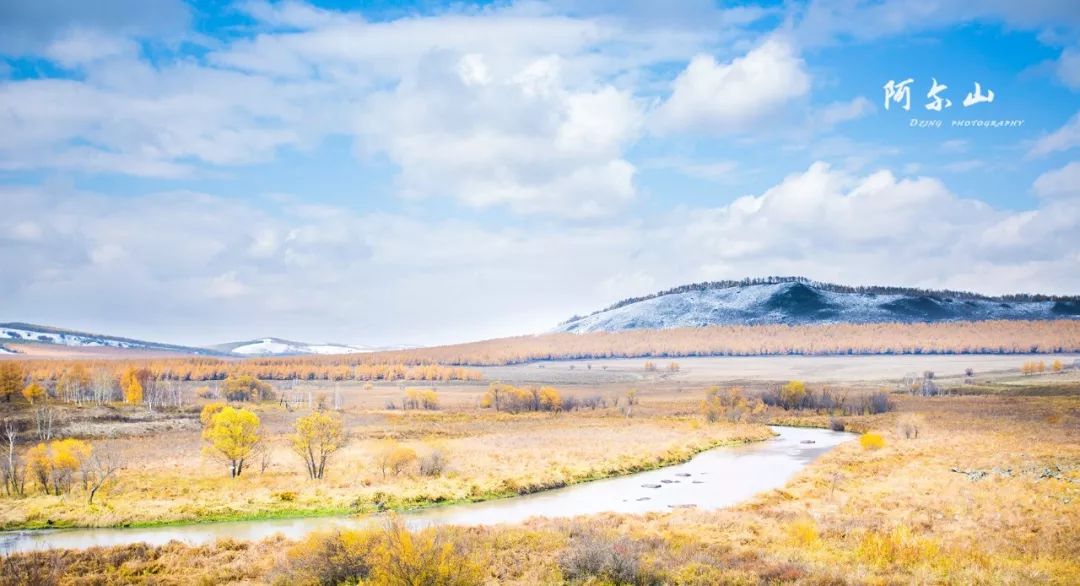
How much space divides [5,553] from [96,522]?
6.49 metres

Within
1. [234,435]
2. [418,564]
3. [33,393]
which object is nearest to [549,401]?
[234,435]

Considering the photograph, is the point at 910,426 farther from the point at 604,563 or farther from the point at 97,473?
the point at 97,473

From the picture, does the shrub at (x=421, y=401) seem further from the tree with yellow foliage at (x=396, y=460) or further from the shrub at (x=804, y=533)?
the shrub at (x=804, y=533)

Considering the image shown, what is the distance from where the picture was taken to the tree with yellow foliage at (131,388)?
354 feet

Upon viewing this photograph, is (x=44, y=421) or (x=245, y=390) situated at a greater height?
(x=245, y=390)

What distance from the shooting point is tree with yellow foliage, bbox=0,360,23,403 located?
93244 millimetres

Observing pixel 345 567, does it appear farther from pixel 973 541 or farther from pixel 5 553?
pixel 973 541

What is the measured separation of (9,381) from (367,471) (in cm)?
7709

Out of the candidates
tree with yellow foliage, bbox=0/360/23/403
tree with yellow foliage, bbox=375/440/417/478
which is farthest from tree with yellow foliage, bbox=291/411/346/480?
tree with yellow foliage, bbox=0/360/23/403

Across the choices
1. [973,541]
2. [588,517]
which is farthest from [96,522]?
[973,541]

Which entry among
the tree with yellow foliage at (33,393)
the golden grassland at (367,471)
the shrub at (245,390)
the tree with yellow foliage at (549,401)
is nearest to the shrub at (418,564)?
the golden grassland at (367,471)

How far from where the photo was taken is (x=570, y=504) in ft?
124

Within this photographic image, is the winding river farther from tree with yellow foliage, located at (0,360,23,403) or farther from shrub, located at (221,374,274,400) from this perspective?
shrub, located at (221,374,274,400)

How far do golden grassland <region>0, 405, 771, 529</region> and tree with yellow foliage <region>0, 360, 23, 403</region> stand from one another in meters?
39.3
